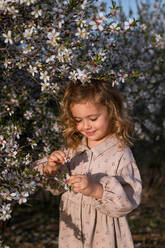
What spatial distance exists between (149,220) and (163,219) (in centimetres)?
23

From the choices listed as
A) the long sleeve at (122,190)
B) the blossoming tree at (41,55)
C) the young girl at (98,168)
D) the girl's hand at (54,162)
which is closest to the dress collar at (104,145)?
the young girl at (98,168)

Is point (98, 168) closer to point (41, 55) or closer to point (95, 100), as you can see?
point (95, 100)

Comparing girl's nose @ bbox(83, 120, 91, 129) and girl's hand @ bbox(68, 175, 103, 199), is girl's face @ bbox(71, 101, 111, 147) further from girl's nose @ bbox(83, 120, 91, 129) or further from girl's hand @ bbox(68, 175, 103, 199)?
girl's hand @ bbox(68, 175, 103, 199)

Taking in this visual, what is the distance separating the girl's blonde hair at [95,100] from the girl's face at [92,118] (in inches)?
1.4

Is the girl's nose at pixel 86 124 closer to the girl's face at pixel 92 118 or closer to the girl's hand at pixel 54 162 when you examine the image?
the girl's face at pixel 92 118

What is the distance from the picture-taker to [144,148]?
173 inches

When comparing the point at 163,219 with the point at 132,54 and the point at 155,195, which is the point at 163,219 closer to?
the point at 155,195

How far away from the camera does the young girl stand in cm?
177

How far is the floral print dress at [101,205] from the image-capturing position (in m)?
1.76

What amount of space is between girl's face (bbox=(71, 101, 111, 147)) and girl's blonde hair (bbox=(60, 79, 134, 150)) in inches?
1.4

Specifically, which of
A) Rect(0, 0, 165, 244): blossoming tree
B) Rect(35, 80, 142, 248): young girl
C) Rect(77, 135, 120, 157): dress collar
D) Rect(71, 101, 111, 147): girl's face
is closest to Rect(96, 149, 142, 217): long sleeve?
Rect(35, 80, 142, 248): young girl

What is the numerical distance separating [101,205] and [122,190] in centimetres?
17

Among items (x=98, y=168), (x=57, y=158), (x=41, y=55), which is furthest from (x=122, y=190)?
(x=41, y=55)

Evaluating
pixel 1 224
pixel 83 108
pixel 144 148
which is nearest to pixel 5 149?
pixel 83 108
